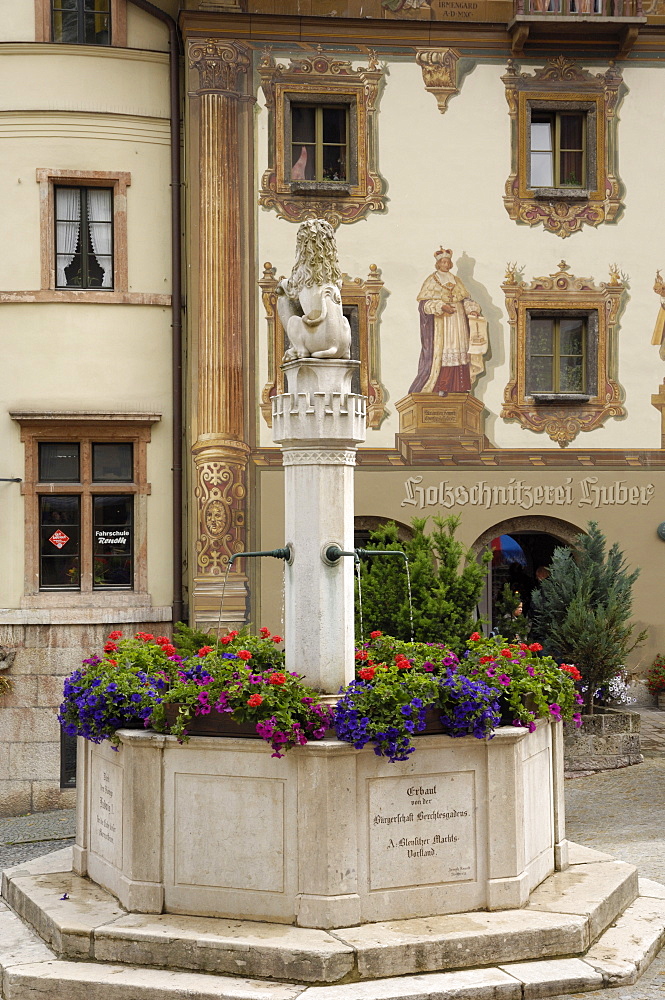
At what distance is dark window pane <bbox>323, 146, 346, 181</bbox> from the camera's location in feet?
54.8

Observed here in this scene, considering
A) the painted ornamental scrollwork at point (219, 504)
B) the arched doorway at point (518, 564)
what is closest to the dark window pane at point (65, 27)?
the painted ornamental scrollwork at point (219, 504)

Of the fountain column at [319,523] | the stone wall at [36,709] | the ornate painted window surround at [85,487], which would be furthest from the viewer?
the ornate painted window surround at [85,487]

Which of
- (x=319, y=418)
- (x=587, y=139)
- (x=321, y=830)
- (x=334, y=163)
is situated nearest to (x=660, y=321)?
(x=587, y=139)

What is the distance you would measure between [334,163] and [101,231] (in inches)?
120

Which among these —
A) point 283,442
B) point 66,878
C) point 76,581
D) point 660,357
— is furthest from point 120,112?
point 66,878

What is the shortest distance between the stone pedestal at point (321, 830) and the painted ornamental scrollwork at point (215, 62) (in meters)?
10.4

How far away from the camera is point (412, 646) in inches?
364

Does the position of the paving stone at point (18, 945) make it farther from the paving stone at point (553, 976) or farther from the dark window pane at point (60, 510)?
the dark window pane at point (60, 510)

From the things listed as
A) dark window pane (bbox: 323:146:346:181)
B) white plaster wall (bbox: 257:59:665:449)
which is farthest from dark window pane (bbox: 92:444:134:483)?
dark window pane (bbox: 323:146:346:181)

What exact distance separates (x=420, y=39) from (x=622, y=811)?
9729 millimetres

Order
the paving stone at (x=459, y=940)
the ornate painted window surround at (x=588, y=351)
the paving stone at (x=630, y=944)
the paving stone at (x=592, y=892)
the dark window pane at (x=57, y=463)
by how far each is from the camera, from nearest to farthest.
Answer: the paving stone at (x=459, y=940)
the paving stone at (x=630, y=944)
the paving stone at (x=592, y=892)
the dark window pane at (x=57, y=463)
the ornate painted window surround at (x=588, y=351)

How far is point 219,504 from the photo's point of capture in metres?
16.2

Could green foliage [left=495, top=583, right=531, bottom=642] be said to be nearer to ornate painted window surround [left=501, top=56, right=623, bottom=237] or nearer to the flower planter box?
ornate painted window surround [left=501, top=56, right=623, bottom=237]

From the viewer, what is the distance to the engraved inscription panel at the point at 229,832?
761cm
